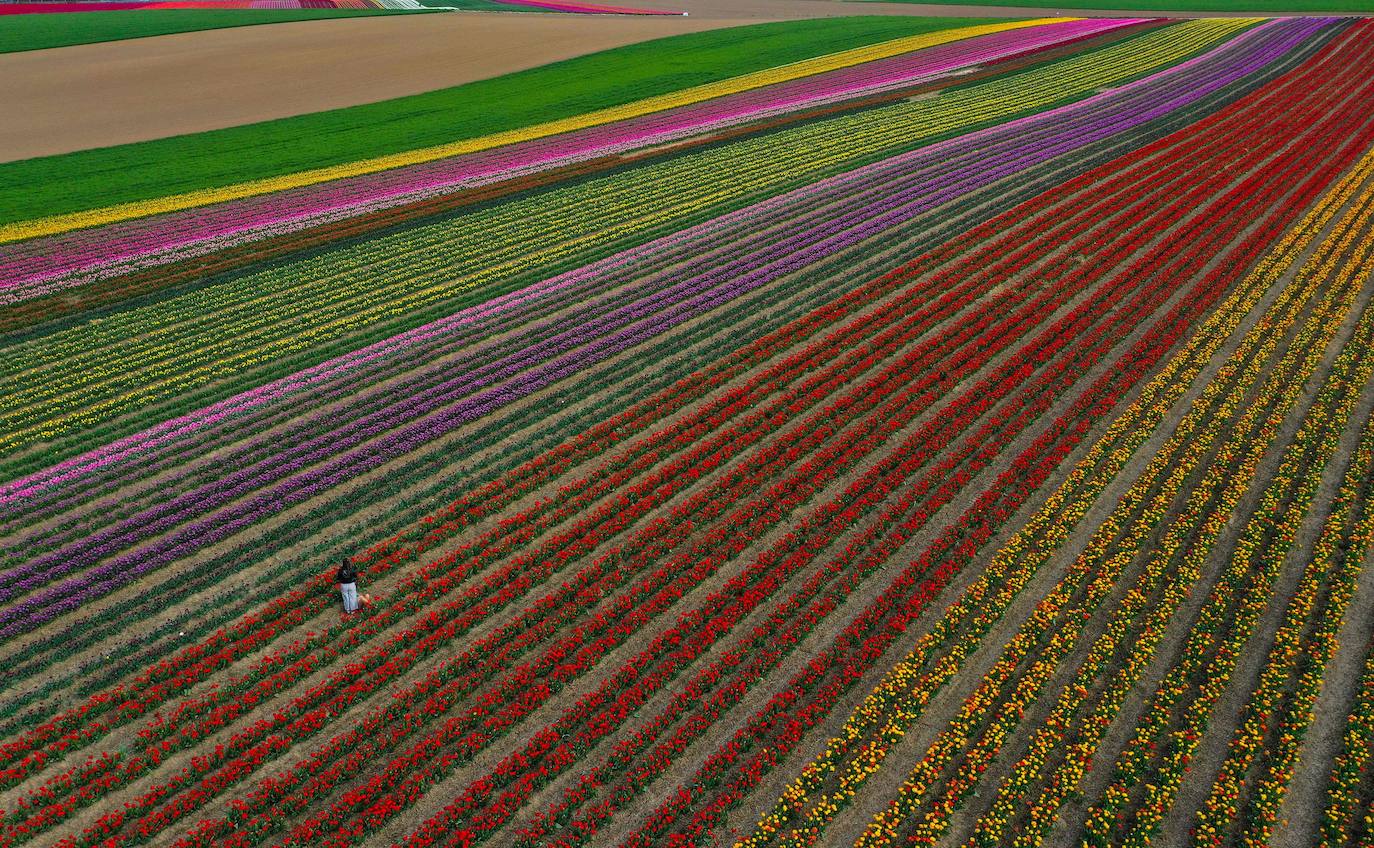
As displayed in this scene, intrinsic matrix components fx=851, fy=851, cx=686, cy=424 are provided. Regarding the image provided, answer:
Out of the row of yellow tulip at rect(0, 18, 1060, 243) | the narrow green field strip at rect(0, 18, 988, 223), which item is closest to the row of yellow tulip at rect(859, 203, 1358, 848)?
the row of yellow tulip at rect(0, 18, 1060, 243)

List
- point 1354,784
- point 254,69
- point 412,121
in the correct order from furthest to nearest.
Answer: point 254,69 → point 412,121 → point 1354,784

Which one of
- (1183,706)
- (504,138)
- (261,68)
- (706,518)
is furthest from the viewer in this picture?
(261,68)

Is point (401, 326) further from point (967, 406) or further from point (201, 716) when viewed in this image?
point (967, 406)

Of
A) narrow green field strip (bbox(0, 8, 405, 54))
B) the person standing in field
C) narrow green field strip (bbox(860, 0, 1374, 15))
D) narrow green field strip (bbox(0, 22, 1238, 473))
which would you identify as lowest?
the person standing in field

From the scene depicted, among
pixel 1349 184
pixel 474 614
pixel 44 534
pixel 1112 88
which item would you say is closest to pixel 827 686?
pixel 474 614

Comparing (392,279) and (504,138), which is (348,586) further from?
(504,138)

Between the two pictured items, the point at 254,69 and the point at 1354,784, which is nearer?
the point at 1354,784

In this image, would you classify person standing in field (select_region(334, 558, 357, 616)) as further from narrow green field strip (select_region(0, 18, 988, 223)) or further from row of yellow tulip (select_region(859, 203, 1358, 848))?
narrow green field strip (select_region(0, 18, 988, 223))

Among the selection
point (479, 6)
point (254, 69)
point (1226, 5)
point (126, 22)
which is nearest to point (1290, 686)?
point (254, 69)
